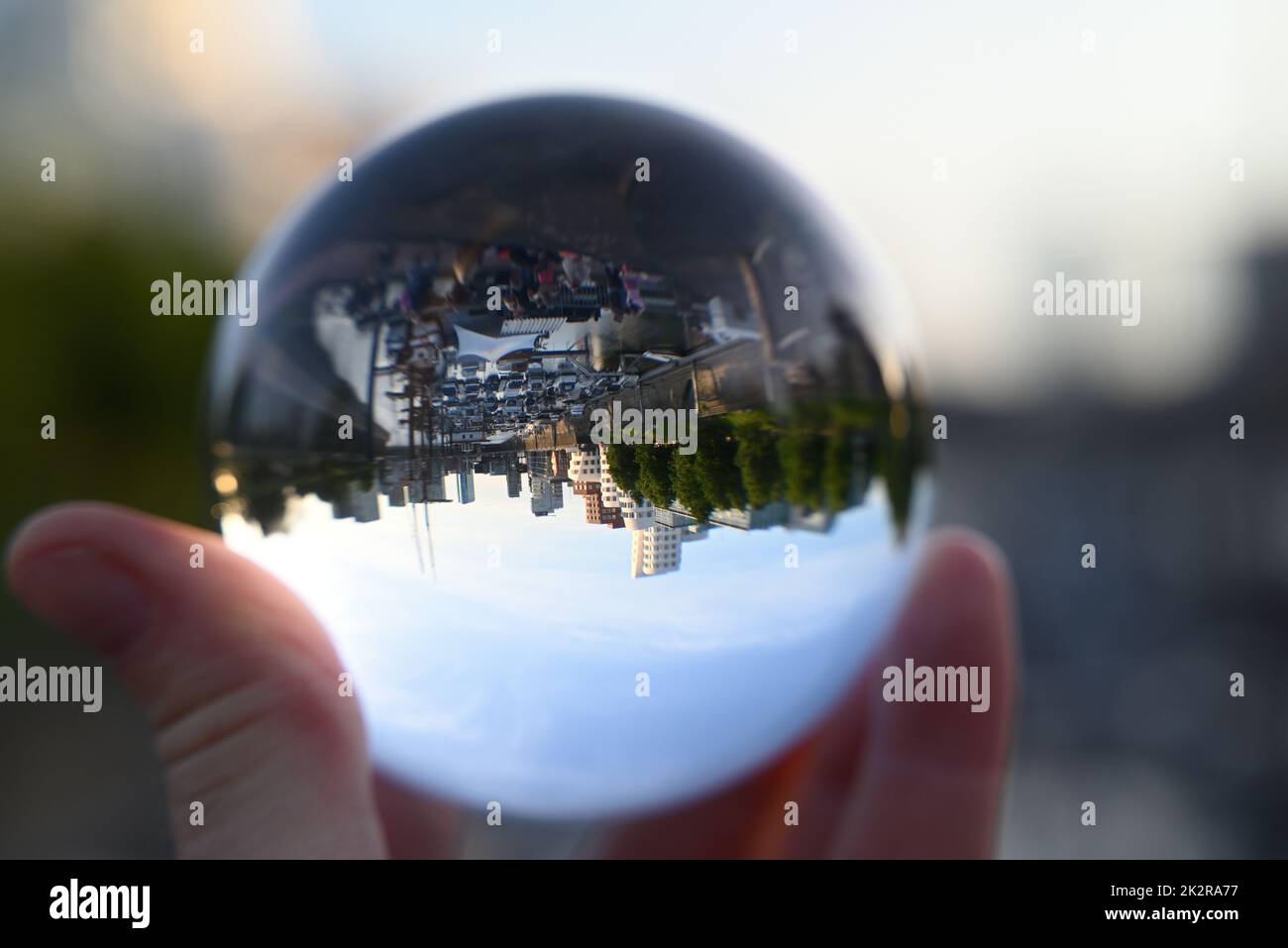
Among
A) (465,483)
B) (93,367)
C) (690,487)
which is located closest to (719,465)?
(690,487)

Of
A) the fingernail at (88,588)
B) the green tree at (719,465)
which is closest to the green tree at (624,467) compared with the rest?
the green tree at (719,465)

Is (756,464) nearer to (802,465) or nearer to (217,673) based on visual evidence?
(802,465)

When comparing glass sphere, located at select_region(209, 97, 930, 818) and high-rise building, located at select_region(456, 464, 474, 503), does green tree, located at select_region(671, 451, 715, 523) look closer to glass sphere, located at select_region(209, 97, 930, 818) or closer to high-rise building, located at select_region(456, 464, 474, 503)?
glass sphere, located at select_region(209, 97, 930, 818)

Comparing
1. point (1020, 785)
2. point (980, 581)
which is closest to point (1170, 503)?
point (1020, 785)

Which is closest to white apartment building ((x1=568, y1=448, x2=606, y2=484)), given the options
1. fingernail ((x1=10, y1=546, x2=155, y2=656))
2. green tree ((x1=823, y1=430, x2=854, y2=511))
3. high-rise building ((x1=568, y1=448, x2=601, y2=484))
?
high-rise building ((x1=568, y1=448, x2=601, y2=484))

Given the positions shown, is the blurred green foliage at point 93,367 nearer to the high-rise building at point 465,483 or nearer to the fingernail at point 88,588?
the fingernail at point 88,588
